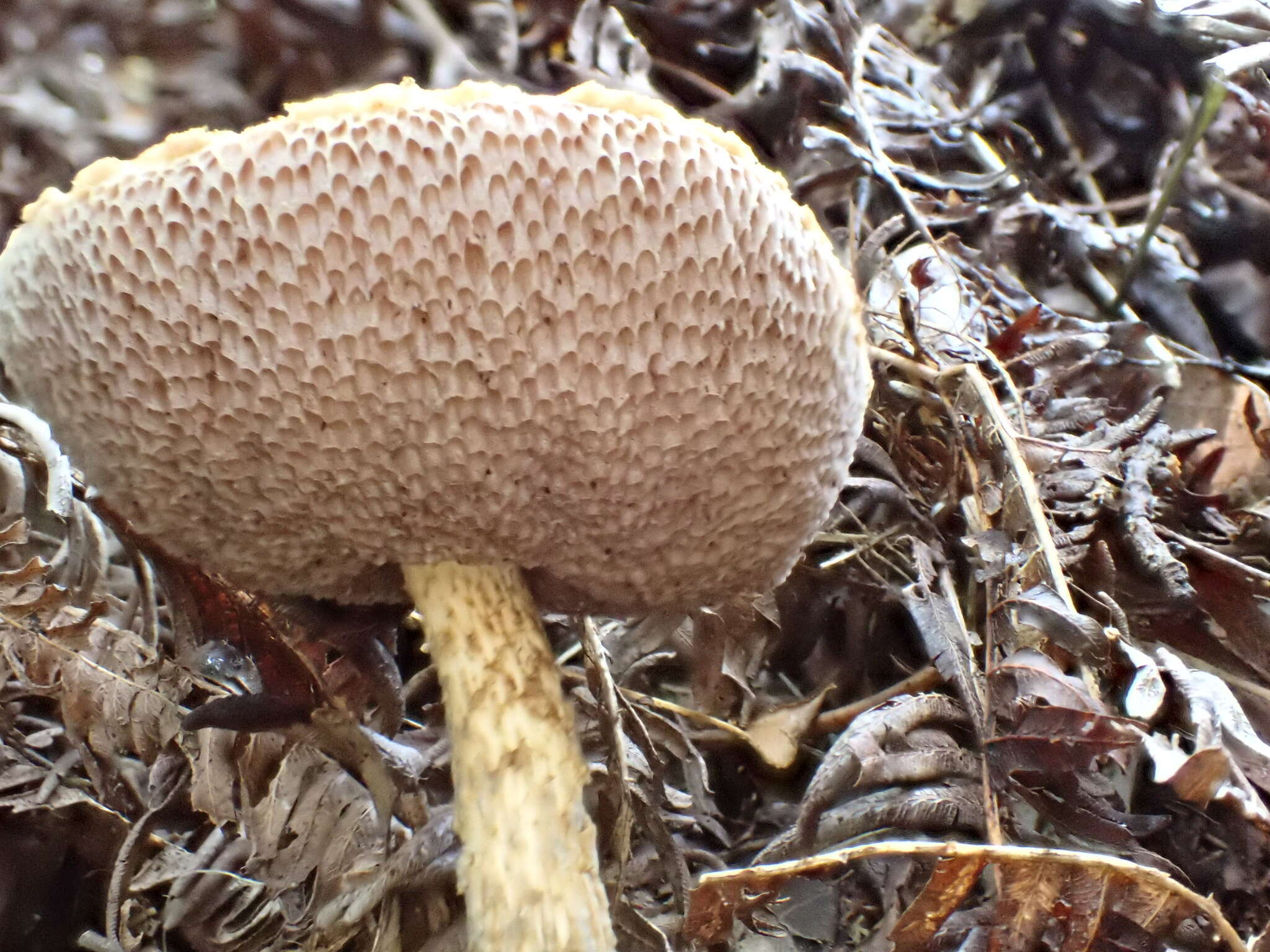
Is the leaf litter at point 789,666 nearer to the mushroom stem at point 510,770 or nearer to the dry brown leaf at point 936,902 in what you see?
the dry brown leaf at point 936,902

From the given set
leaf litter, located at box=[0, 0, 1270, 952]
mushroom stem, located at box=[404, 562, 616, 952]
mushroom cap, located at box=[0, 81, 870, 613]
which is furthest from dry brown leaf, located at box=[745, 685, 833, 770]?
mushroom cap, located at box=[0, 81, 870, 613]

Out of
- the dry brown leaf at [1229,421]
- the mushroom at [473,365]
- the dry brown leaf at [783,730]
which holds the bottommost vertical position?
the dry brown leaf at [783,730]

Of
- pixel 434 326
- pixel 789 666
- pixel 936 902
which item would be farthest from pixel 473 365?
pixel 789 666

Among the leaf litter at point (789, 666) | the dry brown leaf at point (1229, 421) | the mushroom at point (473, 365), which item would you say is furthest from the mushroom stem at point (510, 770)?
the dry brown leaf at point (1229, 421)

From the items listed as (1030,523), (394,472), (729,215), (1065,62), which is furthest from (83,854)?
(1065,62)

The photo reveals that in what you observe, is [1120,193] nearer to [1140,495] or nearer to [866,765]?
[1140,495]

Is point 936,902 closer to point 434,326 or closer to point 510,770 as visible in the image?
point 510,770

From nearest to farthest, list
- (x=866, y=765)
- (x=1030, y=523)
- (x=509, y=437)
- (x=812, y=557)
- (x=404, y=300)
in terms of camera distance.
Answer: (x=404, y=300) < (x=509, y=437) < (x=866, y=765) < (x=1030, y=523) < (x=812, y=557)

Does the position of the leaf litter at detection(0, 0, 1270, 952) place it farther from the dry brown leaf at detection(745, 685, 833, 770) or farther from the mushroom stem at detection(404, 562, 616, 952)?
the mushroom stem at detection(404, 562, 616, 952)
